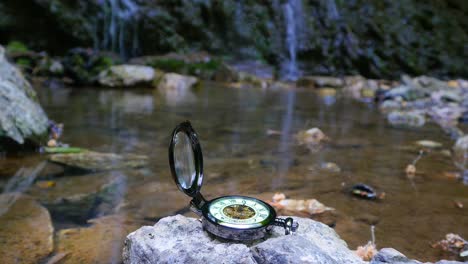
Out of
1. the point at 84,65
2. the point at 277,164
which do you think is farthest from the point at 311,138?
the point at 84,65

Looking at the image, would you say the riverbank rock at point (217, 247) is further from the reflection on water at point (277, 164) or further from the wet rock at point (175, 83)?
the wet rock at point (175, 83)

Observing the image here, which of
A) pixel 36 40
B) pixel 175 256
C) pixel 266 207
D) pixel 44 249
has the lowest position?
pixel 44 249

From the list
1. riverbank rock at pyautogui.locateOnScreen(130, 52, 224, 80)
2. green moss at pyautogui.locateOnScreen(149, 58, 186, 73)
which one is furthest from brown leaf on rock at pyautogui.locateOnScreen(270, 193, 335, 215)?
green moss at pyautogui.locateOnScreen(149, 58, 186, 73)

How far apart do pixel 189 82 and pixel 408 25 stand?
10.3 m

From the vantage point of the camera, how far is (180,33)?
658 inches

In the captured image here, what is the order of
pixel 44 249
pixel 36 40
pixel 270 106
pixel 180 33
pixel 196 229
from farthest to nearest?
pixel 180 33 < pixel 36 40 < pixel 270 106 < pixel 44 249 < pixel 196 229

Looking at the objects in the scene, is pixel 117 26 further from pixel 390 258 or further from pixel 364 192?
pixel 390 258

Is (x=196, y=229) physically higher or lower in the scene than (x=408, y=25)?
lower

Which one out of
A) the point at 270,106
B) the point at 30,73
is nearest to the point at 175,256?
the point at 270,106

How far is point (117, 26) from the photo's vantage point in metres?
15.7

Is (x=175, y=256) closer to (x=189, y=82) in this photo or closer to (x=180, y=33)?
(x=189, y=82)

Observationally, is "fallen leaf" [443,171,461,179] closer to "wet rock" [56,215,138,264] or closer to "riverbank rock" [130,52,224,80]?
"wet rock" [56,215,138,264]

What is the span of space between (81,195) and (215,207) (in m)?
1.66

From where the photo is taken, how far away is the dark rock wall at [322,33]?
1625 cm
